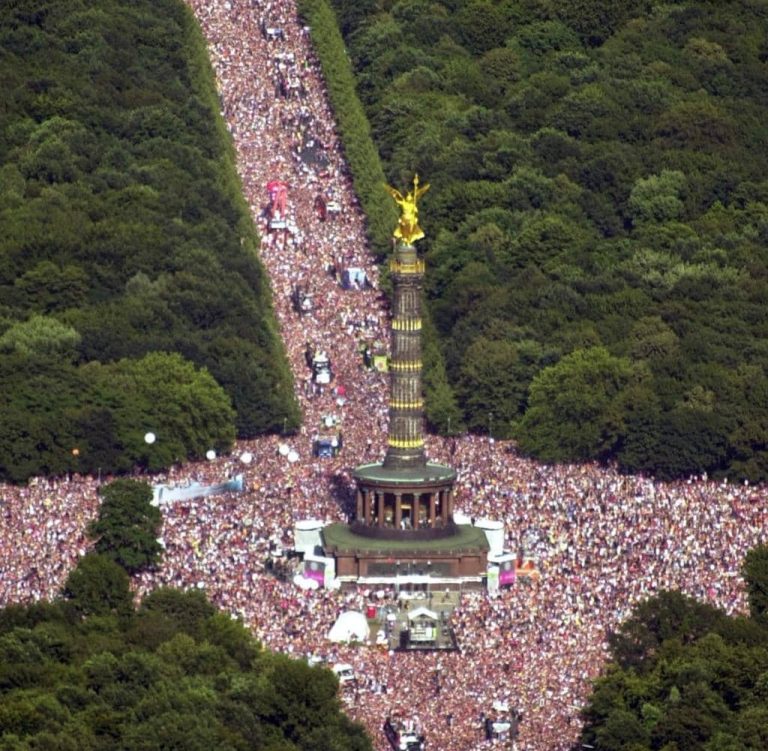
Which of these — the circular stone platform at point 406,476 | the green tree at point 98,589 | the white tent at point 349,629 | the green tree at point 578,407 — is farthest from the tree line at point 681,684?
the green tree at point 578,407

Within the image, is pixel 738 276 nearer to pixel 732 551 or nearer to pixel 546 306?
pixel 546 306

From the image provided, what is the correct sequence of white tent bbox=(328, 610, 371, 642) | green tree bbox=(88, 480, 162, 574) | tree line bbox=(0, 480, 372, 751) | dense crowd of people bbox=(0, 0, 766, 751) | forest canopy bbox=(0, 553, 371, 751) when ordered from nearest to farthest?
forest canopy bbox=(0, 553, 371, 751) → tree line bbox=(0, 480, 372, 751) → dense crowd of people bbox=(0, 0, 766, 751) → white tent bbox=(328, 610, 371, 642) → green tree bbox=(88, 480, 162, 574)

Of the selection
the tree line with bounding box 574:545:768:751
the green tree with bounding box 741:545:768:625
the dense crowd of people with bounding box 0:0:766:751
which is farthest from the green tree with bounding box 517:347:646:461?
the tree line with bounding box 574:545:768:751

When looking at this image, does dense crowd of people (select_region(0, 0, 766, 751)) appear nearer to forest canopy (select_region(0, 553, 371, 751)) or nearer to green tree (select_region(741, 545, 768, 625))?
green tree (select_region(741, 545, 768, 625))

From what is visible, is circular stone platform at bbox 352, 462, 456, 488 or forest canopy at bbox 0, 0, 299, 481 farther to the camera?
forest canopy at bbox 0, 0, 299, 481

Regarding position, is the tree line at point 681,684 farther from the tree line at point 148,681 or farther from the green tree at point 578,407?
the green tree at point 578,407

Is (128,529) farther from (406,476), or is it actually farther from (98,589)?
(406,476)

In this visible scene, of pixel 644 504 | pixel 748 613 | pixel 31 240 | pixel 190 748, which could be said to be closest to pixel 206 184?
pixel 31 240
